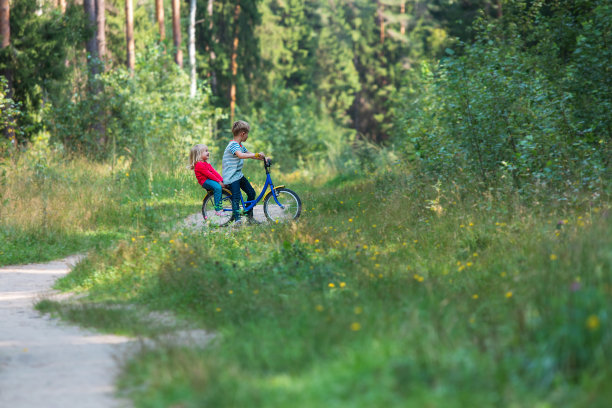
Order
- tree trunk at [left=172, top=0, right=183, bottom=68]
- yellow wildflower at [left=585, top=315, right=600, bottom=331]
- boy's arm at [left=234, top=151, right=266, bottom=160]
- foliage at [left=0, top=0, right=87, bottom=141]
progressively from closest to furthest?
yellow wildflower at [left=585, top=315, right=600, bottom=331], boy's arm at [left=234, top=151, right=266, bottom=160], foliage at [left=0, top=0, right=87, bottom=141], tree trunk at [left=172, top=0, right=183, bottom=68]

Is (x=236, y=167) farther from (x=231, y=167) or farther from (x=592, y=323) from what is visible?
(x=592, y=323)

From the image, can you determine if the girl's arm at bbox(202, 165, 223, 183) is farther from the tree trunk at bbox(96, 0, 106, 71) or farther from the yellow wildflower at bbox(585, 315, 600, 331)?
the tree trunk at bbox(96, 0, 106, 71)

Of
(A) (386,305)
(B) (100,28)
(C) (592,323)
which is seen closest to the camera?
(C) (592,323)

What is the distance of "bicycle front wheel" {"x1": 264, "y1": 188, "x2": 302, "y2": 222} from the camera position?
1098 centimetres

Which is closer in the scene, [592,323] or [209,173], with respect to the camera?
[592,323]

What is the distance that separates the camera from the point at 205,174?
37.0ft

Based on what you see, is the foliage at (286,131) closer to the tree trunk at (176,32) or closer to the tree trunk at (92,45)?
the tree trunk at (176,32)

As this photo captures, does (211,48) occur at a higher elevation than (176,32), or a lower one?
lower

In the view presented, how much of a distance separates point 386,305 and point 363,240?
10.8 feet

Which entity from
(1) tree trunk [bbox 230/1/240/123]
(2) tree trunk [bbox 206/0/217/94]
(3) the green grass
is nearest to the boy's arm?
(3) the green grass

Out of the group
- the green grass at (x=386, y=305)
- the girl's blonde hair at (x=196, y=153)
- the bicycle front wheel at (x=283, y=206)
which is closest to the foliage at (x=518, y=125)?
the green grass at (x=386, y=305)

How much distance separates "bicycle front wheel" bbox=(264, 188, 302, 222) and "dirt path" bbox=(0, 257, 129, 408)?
4318 mm

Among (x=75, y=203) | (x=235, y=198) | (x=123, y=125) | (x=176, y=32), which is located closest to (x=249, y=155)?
(x=235, y=198)

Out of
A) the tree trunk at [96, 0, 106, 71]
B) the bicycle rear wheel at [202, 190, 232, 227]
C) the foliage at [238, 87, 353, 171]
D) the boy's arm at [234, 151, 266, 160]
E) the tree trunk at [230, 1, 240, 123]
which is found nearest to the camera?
the boy's arm at [234, 151, 266, 160]
